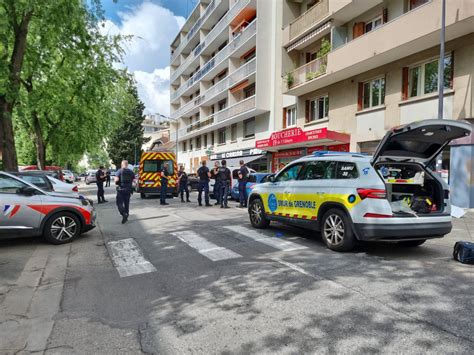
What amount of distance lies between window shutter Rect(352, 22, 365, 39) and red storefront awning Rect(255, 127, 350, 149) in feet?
16.4

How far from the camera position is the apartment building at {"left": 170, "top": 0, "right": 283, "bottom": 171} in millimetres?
24734

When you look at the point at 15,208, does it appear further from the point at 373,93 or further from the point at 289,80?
the point at 289,80

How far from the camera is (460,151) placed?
12.9 metres

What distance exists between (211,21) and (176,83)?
16.5 m

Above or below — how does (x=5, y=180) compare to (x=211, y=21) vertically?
below

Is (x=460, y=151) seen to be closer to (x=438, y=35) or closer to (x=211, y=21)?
(x=438, y=35)

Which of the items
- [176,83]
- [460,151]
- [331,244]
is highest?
[176,83]

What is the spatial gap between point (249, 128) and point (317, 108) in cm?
859

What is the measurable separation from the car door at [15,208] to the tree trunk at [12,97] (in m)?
6.63

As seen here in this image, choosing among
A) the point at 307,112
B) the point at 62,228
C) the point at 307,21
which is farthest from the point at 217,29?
the point at 62,228

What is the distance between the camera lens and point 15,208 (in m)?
6.79

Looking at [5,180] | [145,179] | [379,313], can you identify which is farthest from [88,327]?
[145,179]

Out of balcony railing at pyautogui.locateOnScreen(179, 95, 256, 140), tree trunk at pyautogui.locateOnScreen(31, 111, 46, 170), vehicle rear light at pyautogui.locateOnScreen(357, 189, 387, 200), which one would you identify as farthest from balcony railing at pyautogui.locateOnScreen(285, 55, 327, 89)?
tree trunk at pyautogui.locateOnScreen(31, 111, 46, 170)

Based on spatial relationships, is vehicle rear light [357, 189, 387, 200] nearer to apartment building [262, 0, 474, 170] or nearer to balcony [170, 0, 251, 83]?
apartment building [262, 0, 474, 170]
